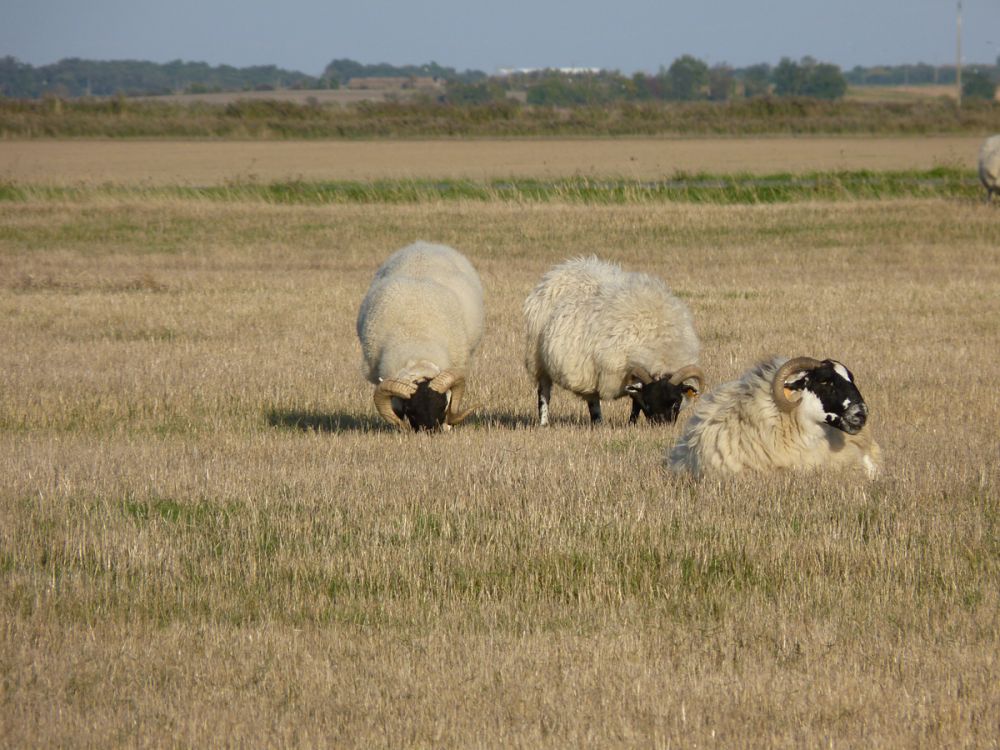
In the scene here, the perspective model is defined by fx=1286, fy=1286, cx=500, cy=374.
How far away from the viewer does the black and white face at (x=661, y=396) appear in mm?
12211

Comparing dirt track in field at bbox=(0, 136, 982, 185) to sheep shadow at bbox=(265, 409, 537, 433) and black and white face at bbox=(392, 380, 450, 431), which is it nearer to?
sheep shadow at bbox=(265, 409, 537, 433)

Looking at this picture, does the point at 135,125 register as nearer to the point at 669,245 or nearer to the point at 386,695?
the point at 669,245

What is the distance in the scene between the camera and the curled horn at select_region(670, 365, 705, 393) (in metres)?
12.2

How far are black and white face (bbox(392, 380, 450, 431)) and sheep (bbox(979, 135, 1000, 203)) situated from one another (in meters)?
27.3

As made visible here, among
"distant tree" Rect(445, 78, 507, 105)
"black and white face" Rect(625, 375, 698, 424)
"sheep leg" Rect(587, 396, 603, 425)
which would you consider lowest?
"sheep leg" Rect(587, 396, 603, 425)

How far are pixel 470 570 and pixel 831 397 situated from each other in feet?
9.75

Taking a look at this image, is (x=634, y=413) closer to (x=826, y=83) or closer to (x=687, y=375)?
(x=687, y=375)

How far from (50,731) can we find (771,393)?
536 cm

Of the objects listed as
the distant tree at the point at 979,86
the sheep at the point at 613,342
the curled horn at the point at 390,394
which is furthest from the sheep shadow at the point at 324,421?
the distant tree at the point at 979,86

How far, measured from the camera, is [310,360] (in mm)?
15859

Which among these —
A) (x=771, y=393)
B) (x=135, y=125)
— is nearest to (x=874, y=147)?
(x=135, y=125)

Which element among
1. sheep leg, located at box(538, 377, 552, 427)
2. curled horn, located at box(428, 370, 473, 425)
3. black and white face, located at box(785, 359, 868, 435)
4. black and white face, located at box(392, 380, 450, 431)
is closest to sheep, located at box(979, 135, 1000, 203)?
sheep leg, located at box(538, 377, 552, 427)

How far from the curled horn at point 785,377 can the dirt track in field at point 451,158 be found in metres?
35.8

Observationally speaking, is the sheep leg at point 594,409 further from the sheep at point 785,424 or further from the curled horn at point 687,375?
the sheep at point 785,424
